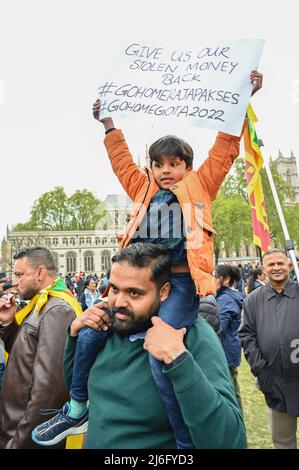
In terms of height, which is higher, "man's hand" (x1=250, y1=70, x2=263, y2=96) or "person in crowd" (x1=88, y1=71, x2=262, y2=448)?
"man's hand" (x1=250, y1=70, x2=263, y2=96)

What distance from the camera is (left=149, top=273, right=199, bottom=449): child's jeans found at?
1498mm

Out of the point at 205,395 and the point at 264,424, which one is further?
the point at 264,424

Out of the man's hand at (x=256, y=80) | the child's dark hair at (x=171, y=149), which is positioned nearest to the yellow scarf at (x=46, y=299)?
the child's dark hair at (x=171, y=149)

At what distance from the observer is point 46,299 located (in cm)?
282

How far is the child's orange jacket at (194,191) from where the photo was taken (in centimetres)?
200

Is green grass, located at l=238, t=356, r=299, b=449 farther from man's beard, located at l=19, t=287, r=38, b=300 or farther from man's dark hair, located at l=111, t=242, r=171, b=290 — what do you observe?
man's dark hair, located at l=111, t=242, r=171, b=290

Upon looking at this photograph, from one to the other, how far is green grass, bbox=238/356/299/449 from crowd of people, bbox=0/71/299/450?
125cm

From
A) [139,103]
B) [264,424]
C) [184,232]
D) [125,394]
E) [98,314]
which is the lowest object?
[264,424]

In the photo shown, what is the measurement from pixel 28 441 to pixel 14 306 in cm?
100

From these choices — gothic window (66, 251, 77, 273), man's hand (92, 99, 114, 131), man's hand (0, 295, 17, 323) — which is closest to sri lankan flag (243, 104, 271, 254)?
man's hand (92, 99, 114, 131)

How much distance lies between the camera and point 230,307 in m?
4.86

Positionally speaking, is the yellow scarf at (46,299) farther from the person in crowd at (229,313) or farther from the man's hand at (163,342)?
the person in crowd at (229,313)

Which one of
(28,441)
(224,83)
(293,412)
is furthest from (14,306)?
(293,412)
